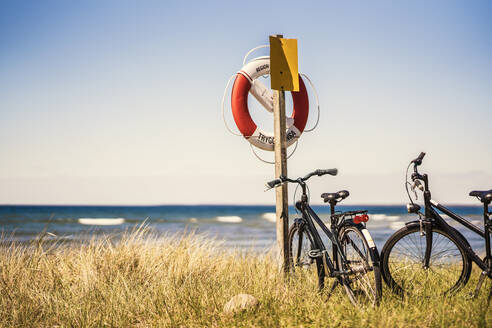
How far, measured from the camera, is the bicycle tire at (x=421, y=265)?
11.2 ft

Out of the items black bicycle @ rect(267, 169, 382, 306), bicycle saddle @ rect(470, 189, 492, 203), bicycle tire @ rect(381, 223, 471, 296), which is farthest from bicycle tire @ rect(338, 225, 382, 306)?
bicycle saddle @ rect(470, 189, 492, 203)

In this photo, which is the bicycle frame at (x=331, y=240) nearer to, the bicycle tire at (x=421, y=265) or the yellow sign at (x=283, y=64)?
the bicycle tire at (x=421, y=265)

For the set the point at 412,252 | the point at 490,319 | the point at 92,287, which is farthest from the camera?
the point at 92,287

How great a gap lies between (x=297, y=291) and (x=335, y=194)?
79 cm

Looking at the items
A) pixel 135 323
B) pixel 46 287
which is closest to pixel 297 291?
pixel 135 323

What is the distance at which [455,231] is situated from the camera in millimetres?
3373

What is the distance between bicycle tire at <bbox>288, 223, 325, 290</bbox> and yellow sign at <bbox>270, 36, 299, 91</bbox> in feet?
4.15

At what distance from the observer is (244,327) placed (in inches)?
119

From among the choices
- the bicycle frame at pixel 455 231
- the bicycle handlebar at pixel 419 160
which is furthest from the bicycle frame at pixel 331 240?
the bicycle handlebar at pixel 419 160

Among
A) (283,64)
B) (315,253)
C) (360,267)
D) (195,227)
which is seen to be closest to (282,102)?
(283,64)

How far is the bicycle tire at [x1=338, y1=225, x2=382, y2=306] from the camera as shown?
10.4 ft

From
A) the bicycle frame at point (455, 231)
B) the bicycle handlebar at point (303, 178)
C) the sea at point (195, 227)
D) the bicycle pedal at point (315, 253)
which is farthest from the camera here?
the sea at point (195, 227)

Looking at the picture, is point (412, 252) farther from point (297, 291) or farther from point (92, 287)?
point (92, 287)

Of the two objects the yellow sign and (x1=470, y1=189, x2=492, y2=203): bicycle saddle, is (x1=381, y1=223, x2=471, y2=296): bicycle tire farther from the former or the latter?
the yellow sign
